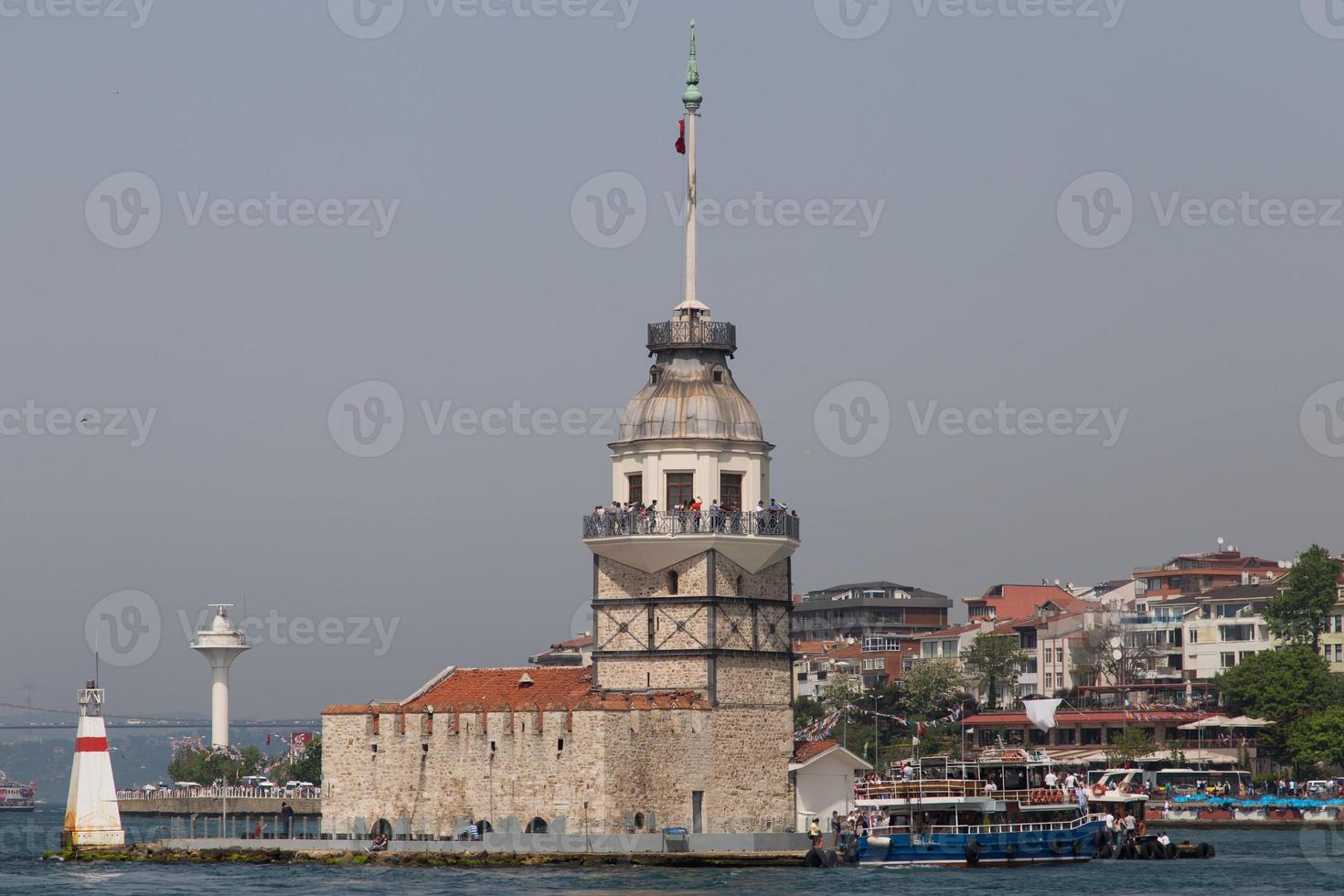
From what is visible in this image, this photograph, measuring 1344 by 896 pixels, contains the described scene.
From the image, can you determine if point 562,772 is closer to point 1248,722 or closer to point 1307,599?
point 1248,722

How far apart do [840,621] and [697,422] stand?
11088 cm

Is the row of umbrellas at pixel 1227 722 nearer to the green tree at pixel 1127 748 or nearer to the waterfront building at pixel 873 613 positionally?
the green tree at pixel 1127 748

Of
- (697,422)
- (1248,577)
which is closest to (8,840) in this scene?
(697,422)

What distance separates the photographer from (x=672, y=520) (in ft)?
217

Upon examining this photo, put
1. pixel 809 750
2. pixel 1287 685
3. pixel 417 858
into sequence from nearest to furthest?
pixel 417 858
pixel 809 750
pixel 1287 685

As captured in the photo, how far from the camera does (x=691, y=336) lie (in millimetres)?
68000

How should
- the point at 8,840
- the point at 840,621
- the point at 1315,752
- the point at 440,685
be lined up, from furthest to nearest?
the point at 840,621 < the point at 1315,752 < the point at 8,840 < the point at 440,685

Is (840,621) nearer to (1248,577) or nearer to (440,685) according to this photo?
(1248,577)

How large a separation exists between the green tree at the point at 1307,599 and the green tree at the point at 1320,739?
12.9 m

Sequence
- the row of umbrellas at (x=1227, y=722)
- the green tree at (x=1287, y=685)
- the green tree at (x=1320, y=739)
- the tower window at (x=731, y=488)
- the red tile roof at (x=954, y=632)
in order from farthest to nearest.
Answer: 1. the red tile roof at (x=954, y=632)
2. the row of umbrellas at (x=1227, y=722)
3. the green tree at (x=1287, y=685)
4. the green tree at (x=1320, y=739)
5. the tower window at (x=731, y=488)

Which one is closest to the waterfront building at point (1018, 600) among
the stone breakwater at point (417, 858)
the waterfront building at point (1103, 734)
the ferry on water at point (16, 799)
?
the waterfront building at point (1103, 734)

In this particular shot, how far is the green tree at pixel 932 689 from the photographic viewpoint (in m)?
131

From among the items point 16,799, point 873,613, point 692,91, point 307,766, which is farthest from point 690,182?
point 16,799

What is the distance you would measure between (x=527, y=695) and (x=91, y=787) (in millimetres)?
12672
